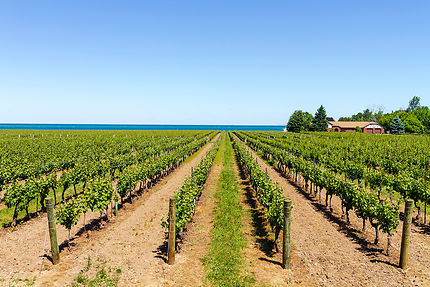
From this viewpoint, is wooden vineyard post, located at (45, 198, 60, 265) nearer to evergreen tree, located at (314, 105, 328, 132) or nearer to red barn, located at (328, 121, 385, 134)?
evergreen tree, located at (314, 105, 328, 132)

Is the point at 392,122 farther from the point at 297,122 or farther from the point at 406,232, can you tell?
the point at 406,232

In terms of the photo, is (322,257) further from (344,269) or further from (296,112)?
(296,112)


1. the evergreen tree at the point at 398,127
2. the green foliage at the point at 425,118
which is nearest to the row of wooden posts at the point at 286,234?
the evergreen tree at the point at 398,127

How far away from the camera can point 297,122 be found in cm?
11450

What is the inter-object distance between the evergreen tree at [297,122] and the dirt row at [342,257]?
106704 mm

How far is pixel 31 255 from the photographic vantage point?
26.6 ft

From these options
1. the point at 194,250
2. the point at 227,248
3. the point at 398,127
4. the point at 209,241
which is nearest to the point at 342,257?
the point at 227,248

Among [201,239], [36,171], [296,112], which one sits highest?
[296,112]

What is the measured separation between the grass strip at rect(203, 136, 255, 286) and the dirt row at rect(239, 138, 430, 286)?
5.63 ft

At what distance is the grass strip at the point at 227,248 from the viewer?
7.20 m

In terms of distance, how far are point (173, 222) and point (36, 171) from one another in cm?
1537

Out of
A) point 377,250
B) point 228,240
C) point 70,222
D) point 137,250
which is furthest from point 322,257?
point 70,222

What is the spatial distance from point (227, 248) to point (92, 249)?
4.90m

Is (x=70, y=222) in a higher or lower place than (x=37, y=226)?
higher
